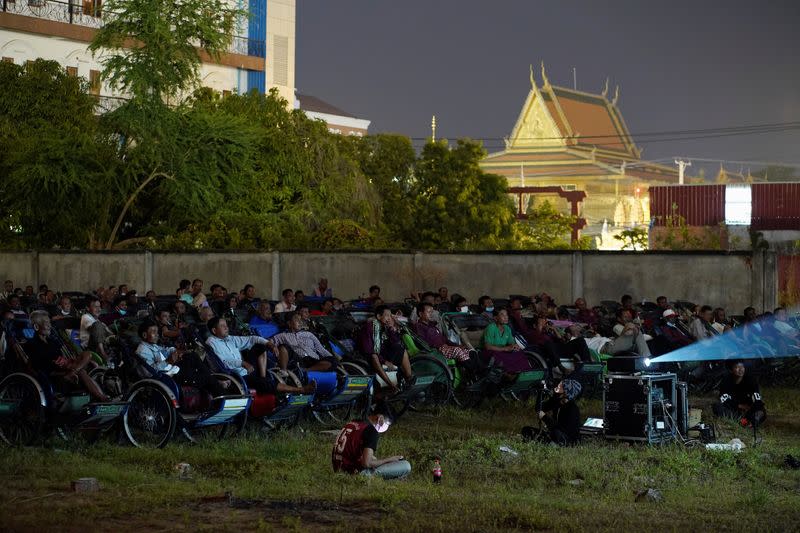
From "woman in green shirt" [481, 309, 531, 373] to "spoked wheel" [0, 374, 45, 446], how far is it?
20.7 ft

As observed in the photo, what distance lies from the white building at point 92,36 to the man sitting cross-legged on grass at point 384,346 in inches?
1420

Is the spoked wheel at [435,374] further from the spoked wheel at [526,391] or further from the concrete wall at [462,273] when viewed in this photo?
the concrete wall at [462,273]

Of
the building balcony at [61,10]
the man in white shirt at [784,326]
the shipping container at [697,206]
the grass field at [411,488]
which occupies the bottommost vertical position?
the grass field at [411,488]

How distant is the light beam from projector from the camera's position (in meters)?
20.6

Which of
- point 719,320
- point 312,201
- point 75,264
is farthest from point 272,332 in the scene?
point 312,201

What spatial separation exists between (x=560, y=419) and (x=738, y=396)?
302 centimetres

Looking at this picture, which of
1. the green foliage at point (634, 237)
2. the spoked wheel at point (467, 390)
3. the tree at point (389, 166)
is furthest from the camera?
the tree at point (389, 166)

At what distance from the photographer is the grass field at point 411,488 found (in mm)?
9102

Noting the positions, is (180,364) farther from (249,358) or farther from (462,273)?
(462,273)

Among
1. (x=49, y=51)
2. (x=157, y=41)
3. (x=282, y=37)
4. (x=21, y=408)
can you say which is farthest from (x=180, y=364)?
(x=282, y=37)

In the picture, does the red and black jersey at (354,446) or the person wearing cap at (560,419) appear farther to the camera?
the person wearing cap at (560,419)

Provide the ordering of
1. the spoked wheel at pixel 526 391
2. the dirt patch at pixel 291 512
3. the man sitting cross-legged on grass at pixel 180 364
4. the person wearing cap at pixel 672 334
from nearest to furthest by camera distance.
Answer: the dirt patch at pixel 291 512
the man sitting cross-legged on grass at pixel 180 364
the spoked wheel at pixel 526 391
the person wearing cap at pixel 672 334

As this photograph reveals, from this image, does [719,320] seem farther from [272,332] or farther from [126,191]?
[126,191]

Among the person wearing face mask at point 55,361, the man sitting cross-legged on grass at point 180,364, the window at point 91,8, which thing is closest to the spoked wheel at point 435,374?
the man sitting cross-legged on grass at point 180,364
